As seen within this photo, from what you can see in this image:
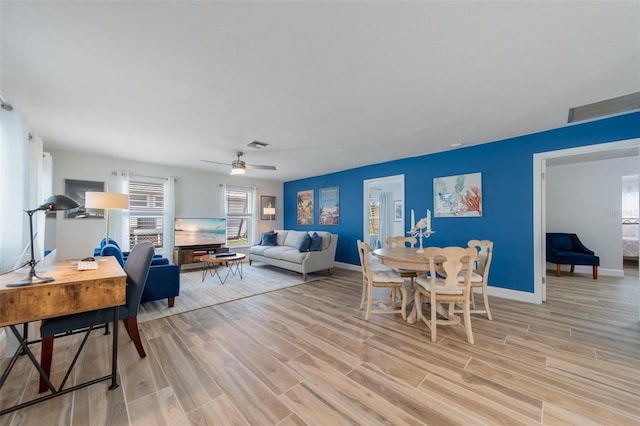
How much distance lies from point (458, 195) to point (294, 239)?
3627mm

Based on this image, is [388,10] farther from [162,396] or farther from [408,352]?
[162,396]

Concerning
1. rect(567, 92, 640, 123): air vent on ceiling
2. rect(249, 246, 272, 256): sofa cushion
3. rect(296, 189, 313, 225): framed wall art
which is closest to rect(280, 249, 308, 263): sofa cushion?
rect(249, 246, 272, 256): sofa cushion

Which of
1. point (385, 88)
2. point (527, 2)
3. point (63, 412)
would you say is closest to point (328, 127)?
point (385, 88)

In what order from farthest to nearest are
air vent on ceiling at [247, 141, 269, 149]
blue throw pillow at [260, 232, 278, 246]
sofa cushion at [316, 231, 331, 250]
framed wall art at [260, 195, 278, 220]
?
1. framed wall art at [260, 195, 278, 220]
2. blue throw pillow at [260, 232, 278, 246]
3. sofa cushion at [316, 231, 331, 250]
4. air vent on ceiling at [247, 141, 269, 149]

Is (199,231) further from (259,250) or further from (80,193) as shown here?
(80,193)

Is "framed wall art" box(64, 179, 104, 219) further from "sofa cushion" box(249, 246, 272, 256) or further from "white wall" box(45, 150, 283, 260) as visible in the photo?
"sofa cushion" box(249, 246, 272, 256)

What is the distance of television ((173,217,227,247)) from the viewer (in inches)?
→ 220

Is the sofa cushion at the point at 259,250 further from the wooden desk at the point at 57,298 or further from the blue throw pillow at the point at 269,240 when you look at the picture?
the wooden desk at the point at 57,298

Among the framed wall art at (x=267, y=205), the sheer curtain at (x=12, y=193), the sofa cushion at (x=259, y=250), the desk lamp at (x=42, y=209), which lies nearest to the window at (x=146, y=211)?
the sofa cushion at (x=259, y=250)

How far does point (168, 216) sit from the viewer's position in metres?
5.56

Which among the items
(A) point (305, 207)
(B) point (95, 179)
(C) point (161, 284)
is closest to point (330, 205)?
(A) point (305, 207)

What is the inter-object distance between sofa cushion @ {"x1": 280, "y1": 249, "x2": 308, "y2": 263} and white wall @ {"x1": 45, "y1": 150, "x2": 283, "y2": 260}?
2.55 meters

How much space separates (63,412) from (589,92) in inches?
193

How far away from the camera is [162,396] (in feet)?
5.35
